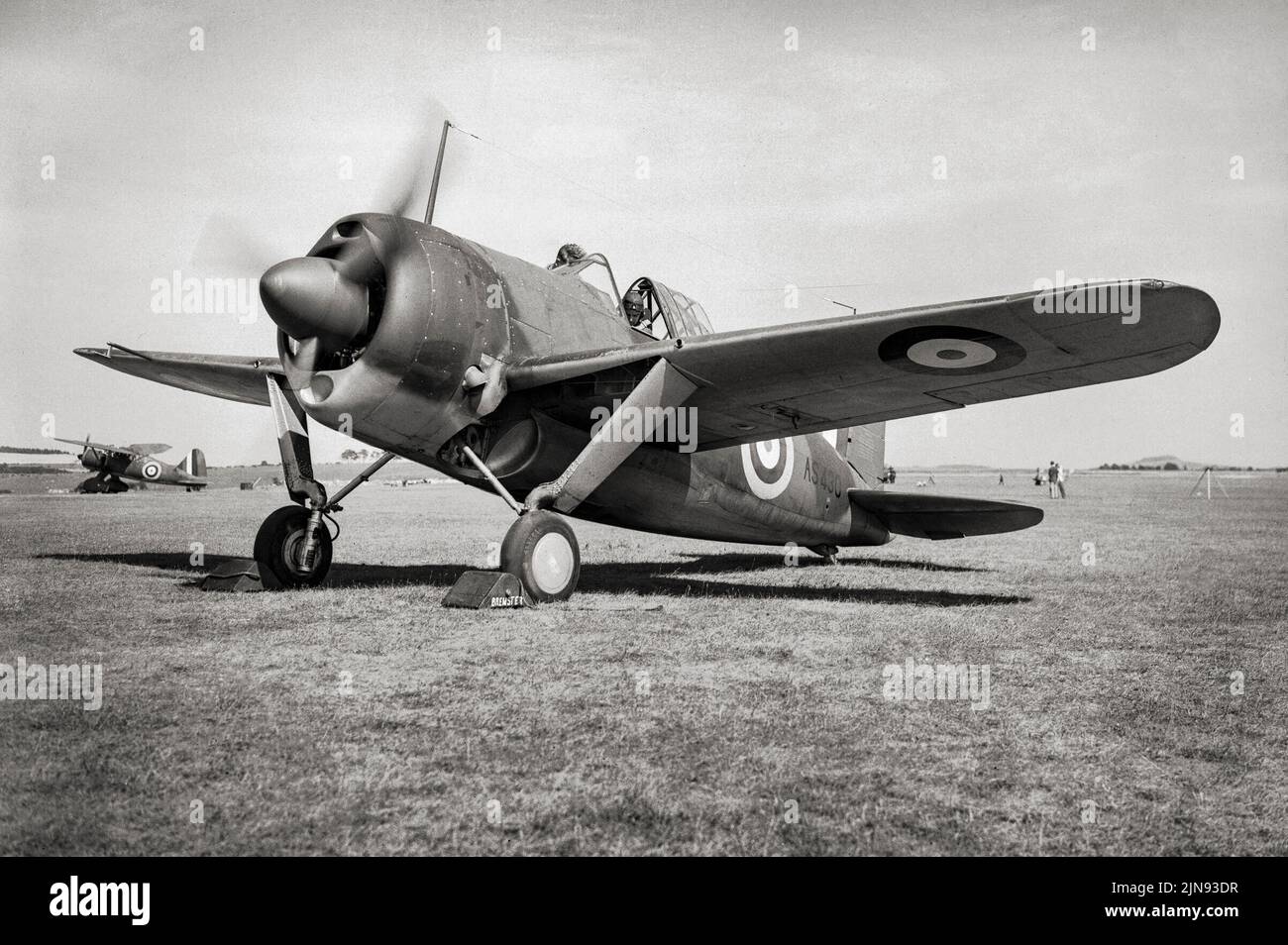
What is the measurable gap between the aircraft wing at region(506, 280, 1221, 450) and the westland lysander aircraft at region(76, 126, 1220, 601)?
2 cm

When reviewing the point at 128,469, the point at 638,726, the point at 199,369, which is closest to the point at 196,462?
the point at 128,469

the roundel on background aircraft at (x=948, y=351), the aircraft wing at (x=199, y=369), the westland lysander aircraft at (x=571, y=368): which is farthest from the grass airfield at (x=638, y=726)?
the aircraft wing at (x=199, y=369)

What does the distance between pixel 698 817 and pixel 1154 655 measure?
4215mm

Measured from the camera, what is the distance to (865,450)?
1245cm

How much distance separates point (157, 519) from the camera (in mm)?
19406

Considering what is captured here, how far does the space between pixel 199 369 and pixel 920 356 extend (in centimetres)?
763

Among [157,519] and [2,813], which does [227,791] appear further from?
[157,519]

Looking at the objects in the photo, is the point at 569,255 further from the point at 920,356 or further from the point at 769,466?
the point at 920,356

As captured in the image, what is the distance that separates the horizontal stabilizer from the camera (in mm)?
10219

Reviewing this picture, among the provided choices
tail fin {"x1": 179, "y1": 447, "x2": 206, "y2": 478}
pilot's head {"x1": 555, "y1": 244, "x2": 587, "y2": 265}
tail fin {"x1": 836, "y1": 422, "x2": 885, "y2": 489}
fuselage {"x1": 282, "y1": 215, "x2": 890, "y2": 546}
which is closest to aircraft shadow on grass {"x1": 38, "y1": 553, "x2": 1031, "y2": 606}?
fuselage {"x1": 282, "y1": 215, "x2": 890, "y2": 546}

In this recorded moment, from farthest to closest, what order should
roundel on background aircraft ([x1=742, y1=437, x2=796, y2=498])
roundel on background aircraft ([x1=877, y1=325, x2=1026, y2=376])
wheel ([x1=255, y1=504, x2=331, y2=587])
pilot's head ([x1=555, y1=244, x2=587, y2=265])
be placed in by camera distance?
1. roundel on background aircraft ([x1=742, y1=437, x2=796, y2=498])
2. pilot's head ([x1=555, y1=244, x2=587, y2=265])
3. wheel ([x1=255, y1=504, x2=331, y2=587])
4. roundel on background aircraft ([x1=877, y1=325, x2=1026, y2=376])

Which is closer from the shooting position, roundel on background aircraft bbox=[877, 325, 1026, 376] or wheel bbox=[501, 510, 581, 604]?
roundel on background aircraft bbox=[877, 325, 1026, 376]

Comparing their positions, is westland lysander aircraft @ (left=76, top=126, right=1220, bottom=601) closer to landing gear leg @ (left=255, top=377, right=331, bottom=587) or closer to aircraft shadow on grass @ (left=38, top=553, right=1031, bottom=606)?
landing gear leg @ (left=255, top=377, right=331, bottom=587)
